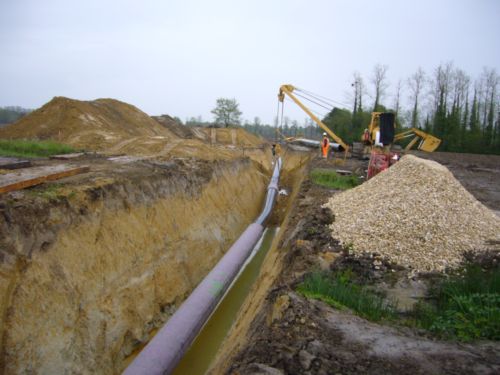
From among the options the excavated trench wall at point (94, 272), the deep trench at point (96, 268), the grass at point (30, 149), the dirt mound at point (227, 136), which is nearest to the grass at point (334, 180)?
the deep trench at point (96, 268)

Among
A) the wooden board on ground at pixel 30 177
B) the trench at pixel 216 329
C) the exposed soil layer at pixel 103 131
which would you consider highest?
the exposed soil layer at pixel 103 131

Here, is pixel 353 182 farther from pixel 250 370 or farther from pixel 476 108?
pixel 476 108

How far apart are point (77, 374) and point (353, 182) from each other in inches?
555

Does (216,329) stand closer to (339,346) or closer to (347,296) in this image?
(347,296)

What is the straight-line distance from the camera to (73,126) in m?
24.6

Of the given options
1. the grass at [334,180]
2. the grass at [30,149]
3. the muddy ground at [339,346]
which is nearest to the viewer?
the muddy ground at [339,346]

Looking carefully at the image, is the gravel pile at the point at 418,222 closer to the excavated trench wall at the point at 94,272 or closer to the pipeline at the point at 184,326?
the pipeline at the point at 184,326

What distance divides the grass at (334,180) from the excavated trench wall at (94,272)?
665 cm

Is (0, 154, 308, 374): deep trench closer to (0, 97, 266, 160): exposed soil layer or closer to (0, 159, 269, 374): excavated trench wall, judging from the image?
(0, 159, 269, 374): excavated trench wall

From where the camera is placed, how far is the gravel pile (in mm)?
8164

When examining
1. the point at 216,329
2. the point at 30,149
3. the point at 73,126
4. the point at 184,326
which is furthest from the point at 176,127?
the point at 184,326

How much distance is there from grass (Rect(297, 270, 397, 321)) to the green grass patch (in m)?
0.61

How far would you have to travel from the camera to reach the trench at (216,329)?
348 inches

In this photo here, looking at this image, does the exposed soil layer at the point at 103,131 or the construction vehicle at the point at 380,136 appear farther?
the exposed soil layer at the point at 103,131
